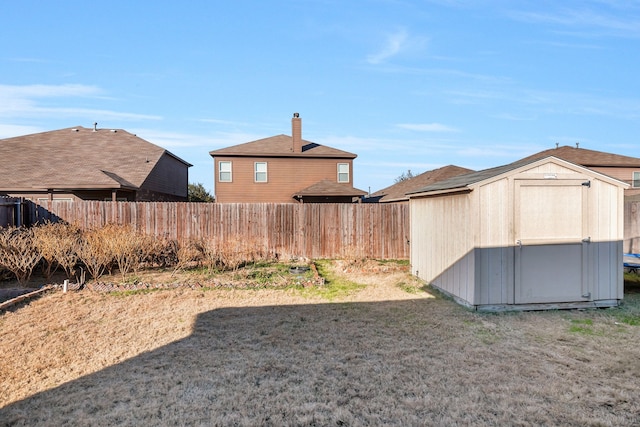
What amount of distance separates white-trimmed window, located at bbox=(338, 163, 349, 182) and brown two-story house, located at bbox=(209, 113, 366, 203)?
179mm

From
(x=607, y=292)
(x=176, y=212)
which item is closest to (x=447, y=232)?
(x=607, y=292)

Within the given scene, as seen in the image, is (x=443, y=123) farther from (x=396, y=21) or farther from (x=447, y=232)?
(x=447, y=232)

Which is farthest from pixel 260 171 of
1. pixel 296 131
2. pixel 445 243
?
pixel 445 243

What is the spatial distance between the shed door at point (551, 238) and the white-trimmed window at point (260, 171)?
1456 cm

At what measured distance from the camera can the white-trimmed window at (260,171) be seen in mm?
19375

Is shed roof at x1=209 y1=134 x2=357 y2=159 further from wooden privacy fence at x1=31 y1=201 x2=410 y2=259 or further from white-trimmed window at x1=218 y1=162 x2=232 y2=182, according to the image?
wooden privacy fence at x1=31 y1=201 x2=410 y2=259

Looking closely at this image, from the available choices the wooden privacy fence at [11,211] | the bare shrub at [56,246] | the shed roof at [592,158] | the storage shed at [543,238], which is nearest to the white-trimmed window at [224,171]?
the wooden privacy fence at [11,211]

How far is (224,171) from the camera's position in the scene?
19219 mm

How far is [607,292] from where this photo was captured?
6.61 meters

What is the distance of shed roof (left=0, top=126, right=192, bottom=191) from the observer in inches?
603

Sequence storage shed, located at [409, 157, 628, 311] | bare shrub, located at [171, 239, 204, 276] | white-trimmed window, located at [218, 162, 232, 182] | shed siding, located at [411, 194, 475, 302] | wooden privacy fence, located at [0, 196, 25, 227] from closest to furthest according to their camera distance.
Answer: storage shed, located at [409, 157, 628, 311] < shed siding, located at [411, 194, 475, 302] < bare shrub, located at [171, 239, 204, 276] < wooden privacy fence, located at [0, 196, 25, 227] < white-trimmed window, located at [218, 162, 232, 182]

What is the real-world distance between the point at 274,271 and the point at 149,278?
3.20m

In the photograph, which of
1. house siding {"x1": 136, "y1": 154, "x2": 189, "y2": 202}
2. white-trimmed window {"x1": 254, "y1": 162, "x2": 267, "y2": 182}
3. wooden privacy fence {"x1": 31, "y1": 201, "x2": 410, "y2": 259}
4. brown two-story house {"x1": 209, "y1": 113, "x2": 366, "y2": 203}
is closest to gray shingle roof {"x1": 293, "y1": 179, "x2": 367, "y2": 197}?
brown two-story house {"x1": 209, "y1": 113, "x2": 366, "y2": 203}

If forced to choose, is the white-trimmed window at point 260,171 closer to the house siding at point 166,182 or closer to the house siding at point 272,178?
the house siding at point 272,178
